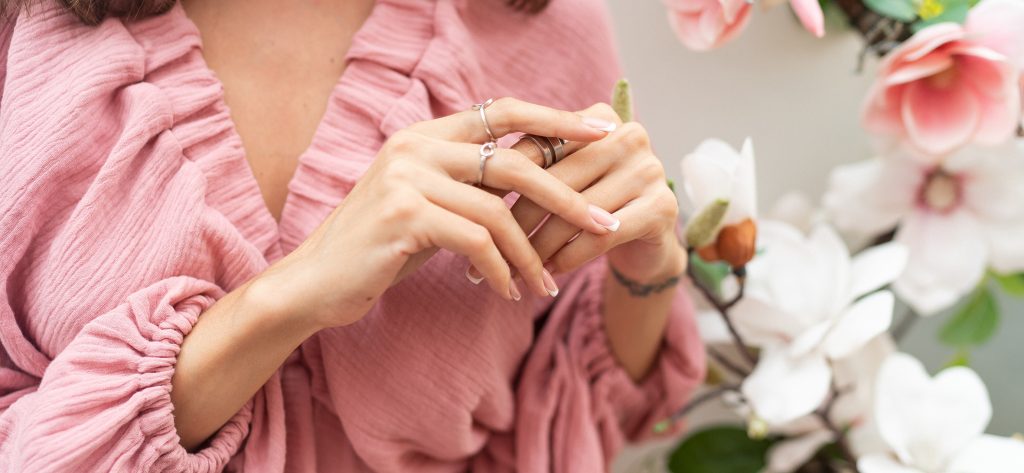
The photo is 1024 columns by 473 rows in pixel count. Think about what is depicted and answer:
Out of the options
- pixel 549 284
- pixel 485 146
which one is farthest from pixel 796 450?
pixel 485 146

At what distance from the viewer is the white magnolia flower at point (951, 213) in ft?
2.99

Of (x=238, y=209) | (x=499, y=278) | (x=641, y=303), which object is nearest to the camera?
(x=499, y=278)

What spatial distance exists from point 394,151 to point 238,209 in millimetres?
210

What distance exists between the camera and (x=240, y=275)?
72cm

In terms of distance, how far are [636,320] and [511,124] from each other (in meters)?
0.33

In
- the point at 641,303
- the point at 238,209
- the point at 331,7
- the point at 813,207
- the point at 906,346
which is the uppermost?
the point at 331,7

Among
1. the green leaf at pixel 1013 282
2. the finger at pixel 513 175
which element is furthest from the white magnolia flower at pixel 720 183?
the green leaf at pixel 1013 282

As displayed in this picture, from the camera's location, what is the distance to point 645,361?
93cm

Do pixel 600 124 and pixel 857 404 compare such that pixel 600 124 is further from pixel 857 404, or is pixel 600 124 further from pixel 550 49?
pixel 857 404

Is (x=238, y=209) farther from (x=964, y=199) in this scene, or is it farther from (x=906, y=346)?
(x=906, y=346)

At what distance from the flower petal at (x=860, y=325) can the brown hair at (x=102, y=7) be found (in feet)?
2.28

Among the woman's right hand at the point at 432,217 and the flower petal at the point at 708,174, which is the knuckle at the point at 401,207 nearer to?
the woman's right hand at the point at 432,217

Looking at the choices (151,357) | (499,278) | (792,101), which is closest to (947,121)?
(792,101)

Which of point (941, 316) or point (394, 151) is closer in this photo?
point (394, 151)
